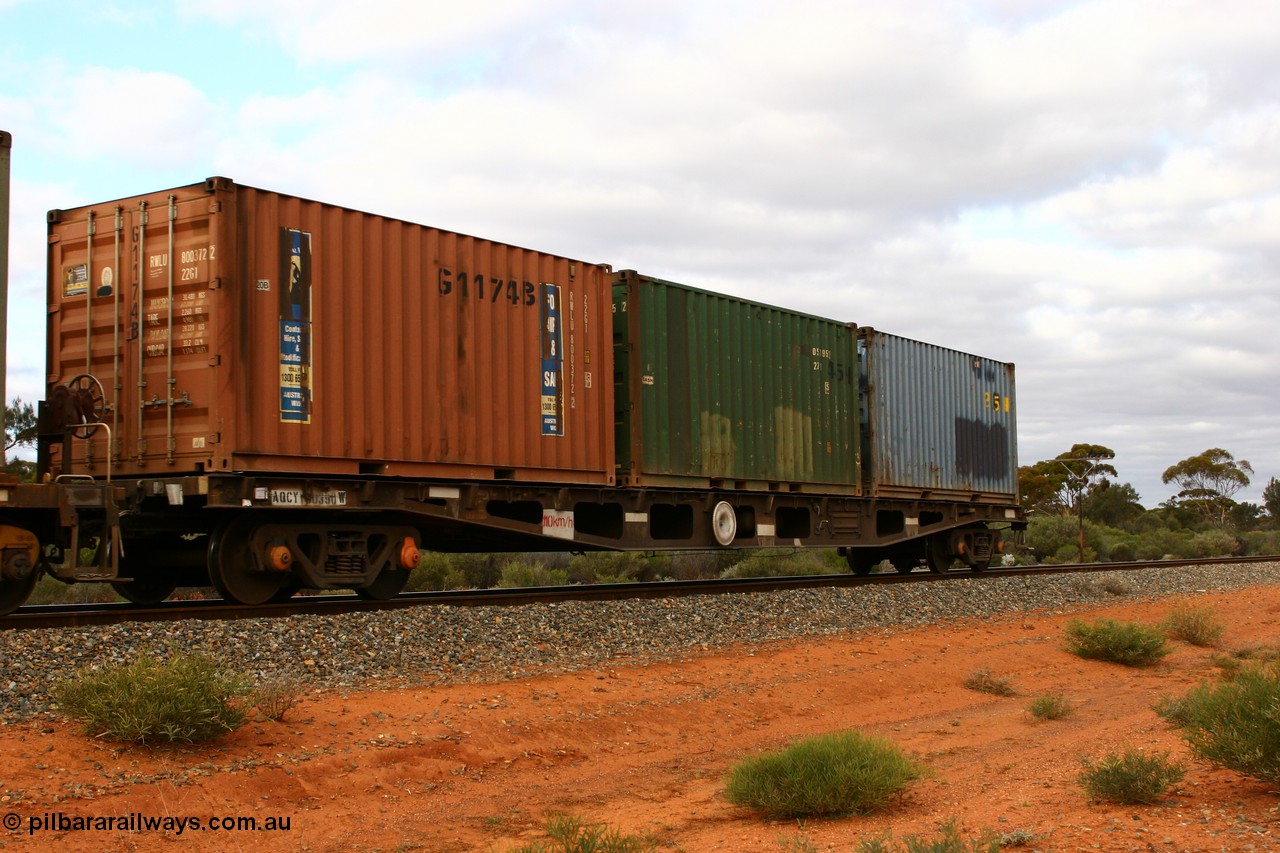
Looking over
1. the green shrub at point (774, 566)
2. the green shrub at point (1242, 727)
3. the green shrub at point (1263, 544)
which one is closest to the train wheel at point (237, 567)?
the green shrub at point (1242, 727)

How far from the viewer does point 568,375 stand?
43.8 feet

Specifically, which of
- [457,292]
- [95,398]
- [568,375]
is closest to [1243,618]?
[568,375]

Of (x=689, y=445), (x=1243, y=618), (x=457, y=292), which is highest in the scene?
(x=457, y=292)

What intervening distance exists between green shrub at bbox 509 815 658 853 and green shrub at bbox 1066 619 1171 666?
8.74m

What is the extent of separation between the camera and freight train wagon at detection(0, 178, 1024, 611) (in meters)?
10.1

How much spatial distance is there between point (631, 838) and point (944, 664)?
731 centimetres

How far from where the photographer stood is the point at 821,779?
254 inches

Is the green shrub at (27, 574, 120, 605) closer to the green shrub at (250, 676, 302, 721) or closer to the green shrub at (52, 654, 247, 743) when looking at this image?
the green shrub at (250, 676, 302, 721)

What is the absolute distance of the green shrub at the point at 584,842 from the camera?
5406 millimetres

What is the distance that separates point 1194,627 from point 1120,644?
2448 mm

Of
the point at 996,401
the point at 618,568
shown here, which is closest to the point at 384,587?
the point at 618,568

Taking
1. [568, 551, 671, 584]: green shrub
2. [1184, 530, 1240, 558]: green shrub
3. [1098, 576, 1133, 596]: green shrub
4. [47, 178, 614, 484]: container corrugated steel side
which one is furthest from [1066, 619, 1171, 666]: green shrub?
[1184, 530, 1240, 558]: green shrub

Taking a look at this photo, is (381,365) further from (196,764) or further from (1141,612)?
(1141,612)

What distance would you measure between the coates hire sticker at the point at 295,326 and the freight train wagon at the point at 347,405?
2 centimetres
